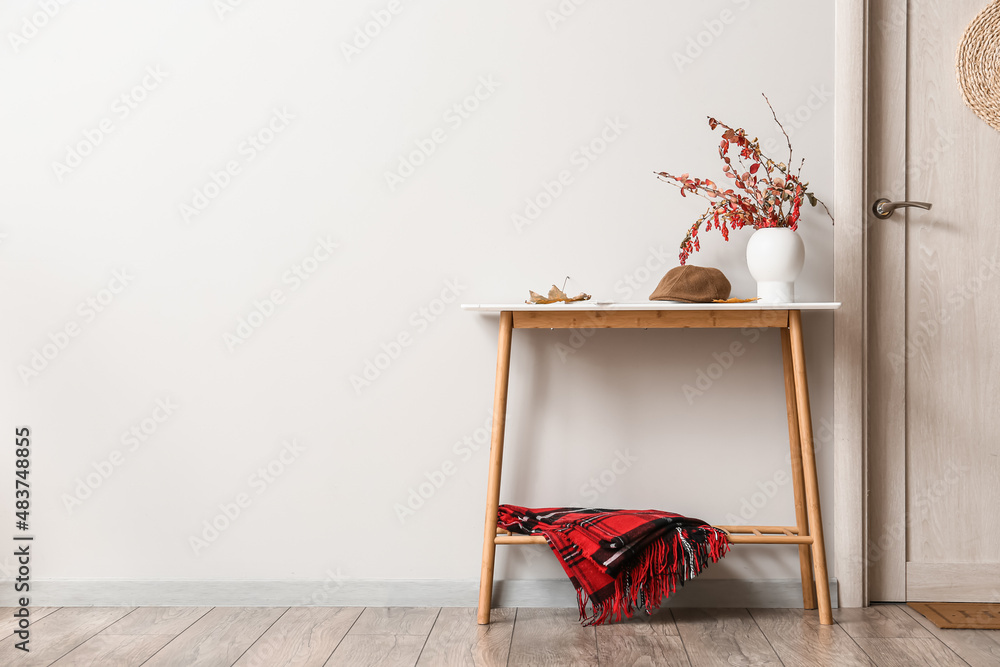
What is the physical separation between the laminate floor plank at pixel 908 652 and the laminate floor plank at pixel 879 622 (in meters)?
0.03

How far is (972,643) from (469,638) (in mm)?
1056

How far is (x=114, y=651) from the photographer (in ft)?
4.89

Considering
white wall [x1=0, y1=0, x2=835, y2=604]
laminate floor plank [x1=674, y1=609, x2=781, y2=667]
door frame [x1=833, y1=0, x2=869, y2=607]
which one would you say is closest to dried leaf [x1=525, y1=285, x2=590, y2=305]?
white wall [x1=0, y1=0, x2=835, y2=604]

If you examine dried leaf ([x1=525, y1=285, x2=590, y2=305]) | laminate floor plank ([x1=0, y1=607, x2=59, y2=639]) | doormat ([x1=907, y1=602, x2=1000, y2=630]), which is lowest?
doormat ([x1=907, y1=602, x2=1000, y2=630])

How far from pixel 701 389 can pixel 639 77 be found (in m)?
0.79

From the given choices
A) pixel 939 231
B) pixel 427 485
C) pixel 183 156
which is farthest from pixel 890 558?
pixel 183 156

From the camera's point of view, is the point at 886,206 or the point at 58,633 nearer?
the point at 58,633

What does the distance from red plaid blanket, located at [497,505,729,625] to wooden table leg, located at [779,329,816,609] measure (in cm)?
25

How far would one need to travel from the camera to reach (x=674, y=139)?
1.76m

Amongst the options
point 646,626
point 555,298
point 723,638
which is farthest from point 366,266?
point 723,638

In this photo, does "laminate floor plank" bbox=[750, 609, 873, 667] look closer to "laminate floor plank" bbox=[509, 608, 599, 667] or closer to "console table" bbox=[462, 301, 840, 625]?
"console table" bbox=[462, 301, 840, 625]

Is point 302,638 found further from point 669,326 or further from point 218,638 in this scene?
point 669,326

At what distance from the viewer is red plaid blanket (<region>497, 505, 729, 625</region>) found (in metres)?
1.52

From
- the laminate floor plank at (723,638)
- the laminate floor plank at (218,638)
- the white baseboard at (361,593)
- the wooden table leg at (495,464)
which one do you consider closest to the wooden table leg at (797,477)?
the white baseboard at (361,593)
